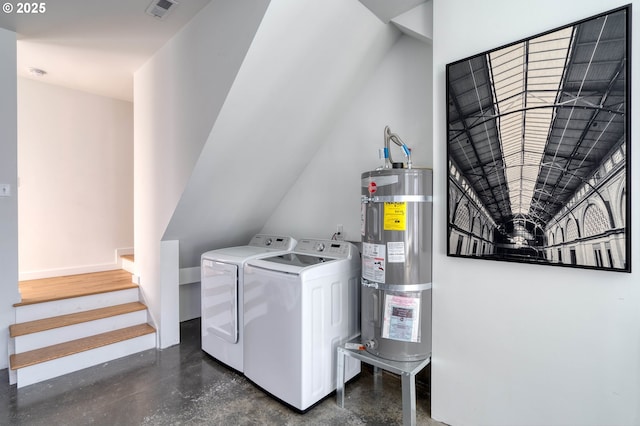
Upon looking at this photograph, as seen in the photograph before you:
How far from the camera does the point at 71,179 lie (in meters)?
3.61

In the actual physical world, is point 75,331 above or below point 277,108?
below

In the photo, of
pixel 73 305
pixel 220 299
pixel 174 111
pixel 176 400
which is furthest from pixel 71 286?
pixel 174 111

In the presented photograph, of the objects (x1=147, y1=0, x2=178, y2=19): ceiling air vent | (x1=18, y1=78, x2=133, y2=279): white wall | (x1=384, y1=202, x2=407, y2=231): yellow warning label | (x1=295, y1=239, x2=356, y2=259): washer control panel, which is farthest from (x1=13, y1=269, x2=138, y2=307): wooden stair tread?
(x1=384, y1=202, x2=407, y2=231): yellow warning label

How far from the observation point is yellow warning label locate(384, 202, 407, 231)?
5.90 ft

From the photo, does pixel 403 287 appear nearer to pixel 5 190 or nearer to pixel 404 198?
pixel 404 198

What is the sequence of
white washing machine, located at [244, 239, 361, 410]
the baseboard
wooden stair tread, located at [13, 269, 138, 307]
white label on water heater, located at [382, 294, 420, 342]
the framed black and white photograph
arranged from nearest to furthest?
the framed black and white photograph → white label on water heater, located at [382, 294, 420, 342] → white washing machine, located at [244, 239, 361, 410] → wooden stair tread, located at [13, 269, 138, 307] → the baseboard

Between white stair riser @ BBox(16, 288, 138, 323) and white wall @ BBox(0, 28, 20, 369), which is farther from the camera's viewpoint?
white stair riser @ BBox(16, 288, 138, 323)

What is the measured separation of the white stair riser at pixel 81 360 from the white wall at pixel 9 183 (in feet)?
1.42

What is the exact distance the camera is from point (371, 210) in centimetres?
192

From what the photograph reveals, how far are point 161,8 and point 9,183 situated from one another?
1.85 meters

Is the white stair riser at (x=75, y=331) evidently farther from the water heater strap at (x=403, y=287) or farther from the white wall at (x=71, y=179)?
the water heater strap at (x=403, y=287)

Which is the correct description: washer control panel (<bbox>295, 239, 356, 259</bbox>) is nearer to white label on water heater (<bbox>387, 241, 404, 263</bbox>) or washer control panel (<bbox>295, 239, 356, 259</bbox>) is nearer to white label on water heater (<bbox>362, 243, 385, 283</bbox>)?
white label on water heater (<bbox>362, 243, 385, 283</bbox>)

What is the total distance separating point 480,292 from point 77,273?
4210 millimetres

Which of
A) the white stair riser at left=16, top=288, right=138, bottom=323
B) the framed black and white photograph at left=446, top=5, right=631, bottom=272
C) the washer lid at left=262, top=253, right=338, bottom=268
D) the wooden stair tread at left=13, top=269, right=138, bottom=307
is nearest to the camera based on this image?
the framed black and white photograph at left=446, top=5, right=631, bottom=272
